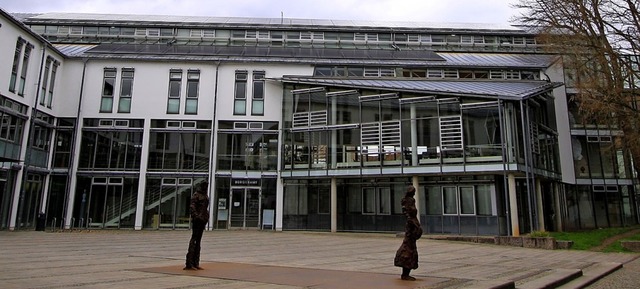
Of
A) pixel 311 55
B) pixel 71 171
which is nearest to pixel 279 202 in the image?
pixel 311 55

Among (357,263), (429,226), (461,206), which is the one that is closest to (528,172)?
(461,206)

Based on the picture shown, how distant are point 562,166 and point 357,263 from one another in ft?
67.9

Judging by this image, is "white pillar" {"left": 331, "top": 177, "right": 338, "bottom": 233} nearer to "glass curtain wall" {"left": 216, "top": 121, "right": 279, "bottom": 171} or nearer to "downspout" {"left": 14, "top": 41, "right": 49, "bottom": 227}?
"glass curtain wall" {"left": 216, "top": 121, "right": 279, "bottom": 171}

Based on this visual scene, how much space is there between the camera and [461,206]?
2186cm

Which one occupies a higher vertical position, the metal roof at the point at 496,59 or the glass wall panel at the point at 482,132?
the metal roof at the point at 496,59

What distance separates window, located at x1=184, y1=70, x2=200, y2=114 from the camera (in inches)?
1056

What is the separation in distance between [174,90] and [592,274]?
2325 cm

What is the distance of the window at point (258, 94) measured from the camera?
26.9m

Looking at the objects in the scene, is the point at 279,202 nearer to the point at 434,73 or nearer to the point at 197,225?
the point at 434,73

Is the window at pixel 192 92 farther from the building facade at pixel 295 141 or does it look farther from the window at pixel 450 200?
the window at pixel 450 200

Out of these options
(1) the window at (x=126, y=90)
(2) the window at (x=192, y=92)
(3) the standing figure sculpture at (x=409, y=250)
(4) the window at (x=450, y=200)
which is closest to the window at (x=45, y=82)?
(1) the window at (x=126, y=90)

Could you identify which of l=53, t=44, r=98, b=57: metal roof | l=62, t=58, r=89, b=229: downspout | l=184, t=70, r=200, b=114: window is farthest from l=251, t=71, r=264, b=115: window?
l=53, t=44, r=98, b=57: metal roof

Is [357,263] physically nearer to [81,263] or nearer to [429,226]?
[81,263]

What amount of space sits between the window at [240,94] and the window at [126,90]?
6171mm
